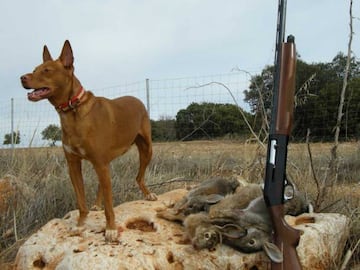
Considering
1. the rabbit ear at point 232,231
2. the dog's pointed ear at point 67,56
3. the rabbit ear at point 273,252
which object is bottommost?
the rabbit ear at point 273,252

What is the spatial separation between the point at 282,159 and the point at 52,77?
1740 millimetres

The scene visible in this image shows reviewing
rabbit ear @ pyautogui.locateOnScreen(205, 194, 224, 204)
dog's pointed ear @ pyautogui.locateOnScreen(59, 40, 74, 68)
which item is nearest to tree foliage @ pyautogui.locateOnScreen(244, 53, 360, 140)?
rabbit ear @ pyautogui.locateOnScreen(205, 194, 224, 204)

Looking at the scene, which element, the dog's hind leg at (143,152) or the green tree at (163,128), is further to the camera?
the green tree at (163,128)

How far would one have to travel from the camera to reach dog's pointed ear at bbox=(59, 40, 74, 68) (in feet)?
11.0

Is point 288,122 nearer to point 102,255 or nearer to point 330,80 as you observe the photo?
point 102,255

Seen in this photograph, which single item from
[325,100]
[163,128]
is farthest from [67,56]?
[325,100]

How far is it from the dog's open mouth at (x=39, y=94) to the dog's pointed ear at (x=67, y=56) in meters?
0.28

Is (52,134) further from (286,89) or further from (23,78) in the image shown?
(286,89)

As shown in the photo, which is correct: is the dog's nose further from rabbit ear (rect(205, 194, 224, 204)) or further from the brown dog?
rabbit ear (rect(205, 194, 224, 204))

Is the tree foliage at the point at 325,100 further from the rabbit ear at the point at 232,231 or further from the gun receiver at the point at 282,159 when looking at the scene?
the rabbit ear at the point at 232,231

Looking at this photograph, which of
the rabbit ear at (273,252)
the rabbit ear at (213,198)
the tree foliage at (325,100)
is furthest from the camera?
the tree foliage at (325,100)

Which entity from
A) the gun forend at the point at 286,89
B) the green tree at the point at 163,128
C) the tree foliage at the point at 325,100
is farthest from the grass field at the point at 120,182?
the green tree at the point at 163,128

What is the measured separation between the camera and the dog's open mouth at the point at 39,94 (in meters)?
3.16

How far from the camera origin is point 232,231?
292cm
